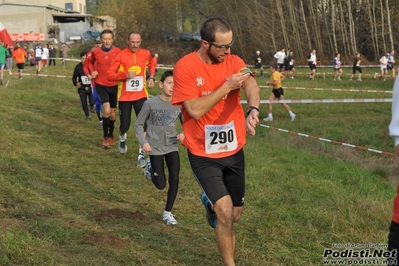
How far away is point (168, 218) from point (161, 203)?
39.5 inches

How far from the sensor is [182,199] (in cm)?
799

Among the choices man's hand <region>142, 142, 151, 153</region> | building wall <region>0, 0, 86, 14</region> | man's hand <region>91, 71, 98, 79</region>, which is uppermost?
building wall <region>0, 0, 86, 14</region>

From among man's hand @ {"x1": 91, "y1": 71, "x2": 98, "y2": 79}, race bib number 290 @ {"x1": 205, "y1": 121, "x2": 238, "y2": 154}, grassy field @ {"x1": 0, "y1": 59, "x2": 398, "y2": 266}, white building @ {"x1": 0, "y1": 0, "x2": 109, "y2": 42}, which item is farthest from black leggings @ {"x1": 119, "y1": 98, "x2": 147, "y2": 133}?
white building @ {"x1": 0, "y1": 0, "x2": 109, "y2": 42}

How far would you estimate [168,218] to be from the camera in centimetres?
679

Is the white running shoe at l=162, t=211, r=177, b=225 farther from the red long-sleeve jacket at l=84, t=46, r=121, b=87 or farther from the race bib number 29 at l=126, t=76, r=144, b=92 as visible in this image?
the red long-sleeve jacket at l=84, t=46, r=121, b=87

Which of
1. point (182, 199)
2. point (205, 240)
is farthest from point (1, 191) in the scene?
point (205, 240)

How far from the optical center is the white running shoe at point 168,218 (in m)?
6.76

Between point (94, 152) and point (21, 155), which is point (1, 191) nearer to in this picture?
point (21, 155)

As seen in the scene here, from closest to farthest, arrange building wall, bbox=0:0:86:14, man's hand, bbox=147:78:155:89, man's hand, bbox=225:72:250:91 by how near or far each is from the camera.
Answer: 1. man's hand, bbox=225:72:250:91
2. man's hand, bbox=147:78:155:89
3. building wall, bbox=0:0:86:14

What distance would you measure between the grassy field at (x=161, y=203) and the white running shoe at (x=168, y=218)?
7cm

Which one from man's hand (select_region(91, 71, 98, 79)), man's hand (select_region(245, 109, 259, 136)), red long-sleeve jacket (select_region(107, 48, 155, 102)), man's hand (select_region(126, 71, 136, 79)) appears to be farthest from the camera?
man's hand (select_region(91, 71, 98, 79))

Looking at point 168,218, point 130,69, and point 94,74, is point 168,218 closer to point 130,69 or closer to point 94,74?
point 130,69

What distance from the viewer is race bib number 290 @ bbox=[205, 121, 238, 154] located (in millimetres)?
4855

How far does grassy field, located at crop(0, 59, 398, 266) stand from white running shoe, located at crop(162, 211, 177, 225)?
0.07 m
